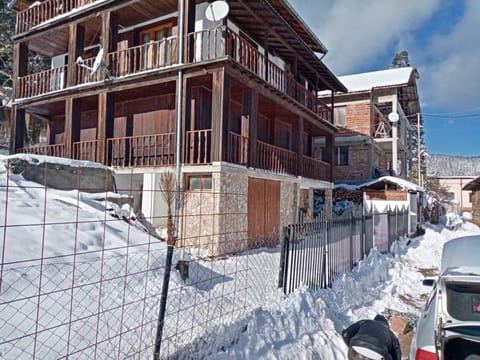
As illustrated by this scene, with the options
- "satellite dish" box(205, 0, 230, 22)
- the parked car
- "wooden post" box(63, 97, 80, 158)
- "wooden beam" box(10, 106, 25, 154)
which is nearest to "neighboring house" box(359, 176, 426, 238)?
"satellite dish" box(205, 0, 230, 22)

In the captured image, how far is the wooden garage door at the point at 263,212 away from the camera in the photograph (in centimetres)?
1194

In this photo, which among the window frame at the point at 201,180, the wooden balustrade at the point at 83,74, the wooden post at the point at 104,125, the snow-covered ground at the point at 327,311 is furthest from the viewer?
the wooden balustrade at the point at 83,74

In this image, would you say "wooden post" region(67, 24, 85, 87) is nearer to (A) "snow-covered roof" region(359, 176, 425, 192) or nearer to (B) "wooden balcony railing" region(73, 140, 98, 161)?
(B) "wooden balcony railing" region(73, 140, 98, 161)

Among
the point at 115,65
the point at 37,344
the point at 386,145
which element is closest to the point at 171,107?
the point at 115,65

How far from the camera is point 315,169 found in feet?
57.2

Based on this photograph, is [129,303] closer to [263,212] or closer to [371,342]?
[371,342]

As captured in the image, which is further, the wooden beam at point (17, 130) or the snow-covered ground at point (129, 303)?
the wooden beam at point (17, 130)

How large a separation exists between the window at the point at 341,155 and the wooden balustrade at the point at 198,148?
1451cm

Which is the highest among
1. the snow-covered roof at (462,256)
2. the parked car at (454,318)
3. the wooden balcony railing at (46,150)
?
the wooden balcony railing at (46,150)

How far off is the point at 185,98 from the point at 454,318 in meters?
9.44

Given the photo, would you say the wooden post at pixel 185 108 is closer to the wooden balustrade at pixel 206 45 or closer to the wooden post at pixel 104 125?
the wooden balustrade at pixel 206 45

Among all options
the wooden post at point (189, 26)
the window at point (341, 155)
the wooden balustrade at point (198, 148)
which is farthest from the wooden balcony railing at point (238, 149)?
the window at point (341, 155)

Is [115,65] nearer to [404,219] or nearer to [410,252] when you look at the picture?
[410,252]

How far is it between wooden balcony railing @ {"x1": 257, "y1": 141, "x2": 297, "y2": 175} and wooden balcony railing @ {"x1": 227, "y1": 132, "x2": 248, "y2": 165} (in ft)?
3.56
